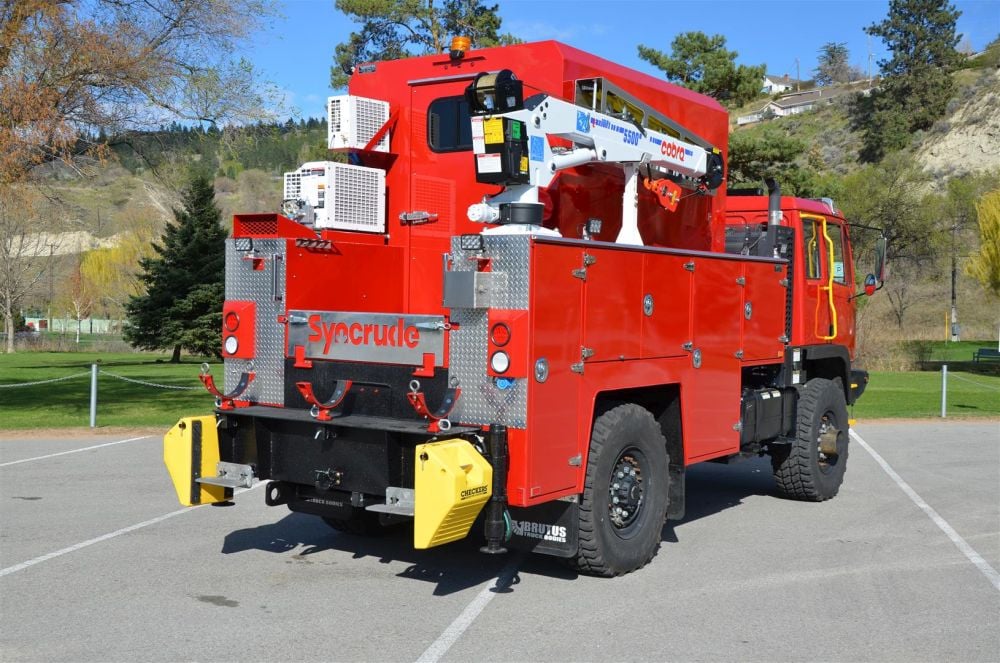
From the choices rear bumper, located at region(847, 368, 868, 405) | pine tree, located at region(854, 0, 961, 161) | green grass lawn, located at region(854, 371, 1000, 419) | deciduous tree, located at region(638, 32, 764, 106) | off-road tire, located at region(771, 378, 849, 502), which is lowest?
green grass lawn, located at region(854, 371, 1000, 419)

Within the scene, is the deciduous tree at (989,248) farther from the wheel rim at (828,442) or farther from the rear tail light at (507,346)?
the rear tail light at (507,346)

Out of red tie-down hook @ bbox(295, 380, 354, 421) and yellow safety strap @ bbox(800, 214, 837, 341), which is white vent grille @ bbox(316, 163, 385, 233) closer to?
red tie-down hook @ bbox(295, 380, 354, 421)

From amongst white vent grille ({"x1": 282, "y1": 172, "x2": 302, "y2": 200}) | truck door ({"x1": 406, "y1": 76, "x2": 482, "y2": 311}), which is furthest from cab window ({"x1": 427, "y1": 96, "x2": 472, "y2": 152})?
white vent grille ({"x1": 282, "y1": 172, "x2": 302, "y2": 200})

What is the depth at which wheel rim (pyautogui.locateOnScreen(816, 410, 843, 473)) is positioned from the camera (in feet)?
33.9

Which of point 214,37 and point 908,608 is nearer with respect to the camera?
point 908,608

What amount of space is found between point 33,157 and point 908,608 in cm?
1434

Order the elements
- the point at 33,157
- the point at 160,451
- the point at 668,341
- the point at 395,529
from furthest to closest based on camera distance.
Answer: the point at 33,157 < the point at 160,451 < the point at 395,529 < the point at 668,341

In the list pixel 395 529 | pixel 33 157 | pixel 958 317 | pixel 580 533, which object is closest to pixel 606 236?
pixel 580 533

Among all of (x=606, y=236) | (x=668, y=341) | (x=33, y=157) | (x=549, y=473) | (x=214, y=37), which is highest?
(x=214, y=37)

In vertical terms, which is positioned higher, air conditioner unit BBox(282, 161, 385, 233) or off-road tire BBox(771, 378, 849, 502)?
air conditioner unit BBox(282, 161, 385, 233)

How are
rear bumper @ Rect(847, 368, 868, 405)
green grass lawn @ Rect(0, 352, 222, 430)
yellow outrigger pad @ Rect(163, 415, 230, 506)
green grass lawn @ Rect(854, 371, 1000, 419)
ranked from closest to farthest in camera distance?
yellow outrigger pad @ Rect(163, 415, 230, 506) < rear bumper @ Rect(847, 368, 868, 405) < green grass lawn @ Rect(0, 352, 222, 430) < green grass lawn @ Rect(854, 371, 1000, 419)

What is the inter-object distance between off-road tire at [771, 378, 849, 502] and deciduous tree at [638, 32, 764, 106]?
26.0 metres

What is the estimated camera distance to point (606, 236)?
7.88m

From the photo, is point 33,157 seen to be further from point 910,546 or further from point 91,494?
point 910,546
